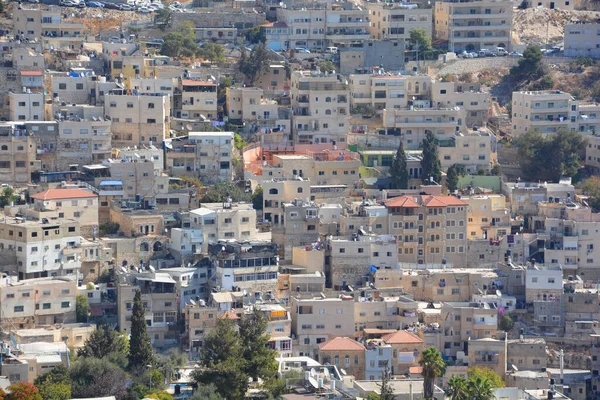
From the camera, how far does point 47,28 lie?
3312 inches

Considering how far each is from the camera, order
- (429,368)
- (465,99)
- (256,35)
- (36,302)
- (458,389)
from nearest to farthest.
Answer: (458,389)
(429,368)
(36,302)
(465,99)
(256,35)

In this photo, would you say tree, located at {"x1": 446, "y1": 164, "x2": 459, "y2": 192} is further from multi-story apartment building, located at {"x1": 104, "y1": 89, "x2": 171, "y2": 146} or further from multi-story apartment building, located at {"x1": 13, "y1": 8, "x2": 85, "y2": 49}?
multi-story apartment building, located at {"x1": 13, "y1": 8, "x2": 85, "y2": 49}

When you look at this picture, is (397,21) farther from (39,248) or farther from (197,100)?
(39,248)

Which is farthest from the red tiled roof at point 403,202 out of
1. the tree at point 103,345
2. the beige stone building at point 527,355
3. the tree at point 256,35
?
the tree at point 256,35

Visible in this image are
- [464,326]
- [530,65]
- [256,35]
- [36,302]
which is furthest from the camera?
[256,35]

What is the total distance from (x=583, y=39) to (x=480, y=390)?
34.0 m

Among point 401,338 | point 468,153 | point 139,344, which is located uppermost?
point 468,153

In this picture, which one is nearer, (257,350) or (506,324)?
(257,350)

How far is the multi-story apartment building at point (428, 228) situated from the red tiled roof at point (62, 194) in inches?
381

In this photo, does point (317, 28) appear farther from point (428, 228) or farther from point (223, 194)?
point (428, 228)

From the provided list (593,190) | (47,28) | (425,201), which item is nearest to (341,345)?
(425,201)

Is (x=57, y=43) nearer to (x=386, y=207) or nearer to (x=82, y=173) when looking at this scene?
(x=82, y=173)

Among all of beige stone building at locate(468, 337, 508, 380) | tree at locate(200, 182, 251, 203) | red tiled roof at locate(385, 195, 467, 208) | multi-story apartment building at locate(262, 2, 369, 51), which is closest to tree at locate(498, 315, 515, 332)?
beige stone building at locate(468, 337, 508, 380)

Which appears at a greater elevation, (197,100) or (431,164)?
(197,100)
